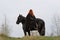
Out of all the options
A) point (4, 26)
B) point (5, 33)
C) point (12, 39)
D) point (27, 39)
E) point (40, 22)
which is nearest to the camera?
point (27, 39)

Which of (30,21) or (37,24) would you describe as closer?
(30,21)

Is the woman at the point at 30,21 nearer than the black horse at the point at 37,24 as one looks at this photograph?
Yes

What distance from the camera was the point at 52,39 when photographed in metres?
12.2

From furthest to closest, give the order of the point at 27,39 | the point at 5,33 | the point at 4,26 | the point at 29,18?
the point at 29,18 < the point at 4,26 < the point at 5,33 < the point at 27,39

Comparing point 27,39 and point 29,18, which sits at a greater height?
point 29,18

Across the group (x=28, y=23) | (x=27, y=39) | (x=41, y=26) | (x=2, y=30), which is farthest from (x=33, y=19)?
→ (x=27, y=39)

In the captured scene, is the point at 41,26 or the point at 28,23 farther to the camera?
the point at 41,26

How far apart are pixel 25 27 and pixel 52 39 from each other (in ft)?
14.7

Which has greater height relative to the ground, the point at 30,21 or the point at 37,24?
the point at 30,21

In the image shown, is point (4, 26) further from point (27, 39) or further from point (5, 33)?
point (27, 39)

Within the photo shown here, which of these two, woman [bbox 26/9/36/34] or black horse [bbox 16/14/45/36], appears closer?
woman [bbox 26/9/36/34]

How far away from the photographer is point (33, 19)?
16.7 m

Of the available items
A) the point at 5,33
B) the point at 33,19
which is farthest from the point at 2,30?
the point at 33,19

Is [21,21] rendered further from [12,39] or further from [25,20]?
[12,39]
